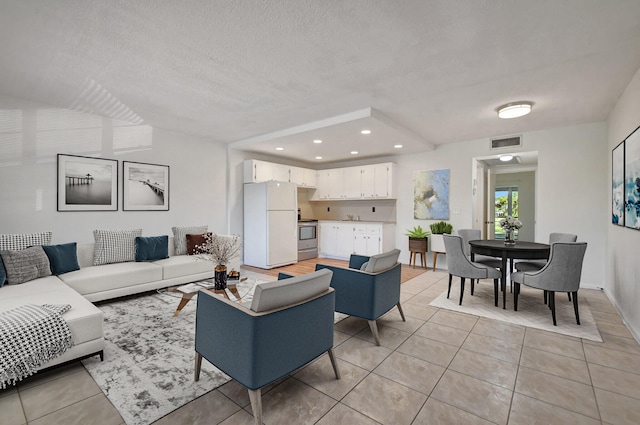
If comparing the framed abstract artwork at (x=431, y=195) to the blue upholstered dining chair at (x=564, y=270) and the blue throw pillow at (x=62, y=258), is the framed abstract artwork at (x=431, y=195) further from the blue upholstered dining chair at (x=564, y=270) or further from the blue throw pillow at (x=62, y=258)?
the blue throw pillow at (x=62, y=258)

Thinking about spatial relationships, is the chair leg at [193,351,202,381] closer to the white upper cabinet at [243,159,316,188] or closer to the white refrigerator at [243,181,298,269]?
the white refrigerator at [243,181,298,269]

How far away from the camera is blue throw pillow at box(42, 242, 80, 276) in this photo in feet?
11.3

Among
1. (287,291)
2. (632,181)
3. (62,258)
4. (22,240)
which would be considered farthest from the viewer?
(62,258)

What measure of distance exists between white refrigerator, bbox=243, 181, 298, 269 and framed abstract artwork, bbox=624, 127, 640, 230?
16.7 ft

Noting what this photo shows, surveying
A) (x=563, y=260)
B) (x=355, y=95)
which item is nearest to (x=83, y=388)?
(x=355, y=95)

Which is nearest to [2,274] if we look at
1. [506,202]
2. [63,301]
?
[63,301]

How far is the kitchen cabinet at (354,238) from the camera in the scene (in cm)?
639

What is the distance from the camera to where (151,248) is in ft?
14.2

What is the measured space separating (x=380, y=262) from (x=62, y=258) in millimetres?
3718

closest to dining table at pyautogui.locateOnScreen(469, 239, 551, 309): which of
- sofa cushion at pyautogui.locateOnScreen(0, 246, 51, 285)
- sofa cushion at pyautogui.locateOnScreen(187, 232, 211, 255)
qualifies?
sofa cushion at pyautogui.locateOnScreen(187, 232, 211, 255)

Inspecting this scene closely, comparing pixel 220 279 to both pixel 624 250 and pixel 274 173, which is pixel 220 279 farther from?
pixel 624 250

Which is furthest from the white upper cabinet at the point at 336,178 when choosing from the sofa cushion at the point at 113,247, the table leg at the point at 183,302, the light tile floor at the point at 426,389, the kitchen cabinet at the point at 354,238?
the light tile floor at the point at 426,389

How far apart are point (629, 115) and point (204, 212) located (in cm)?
625

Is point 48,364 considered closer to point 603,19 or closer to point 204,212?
point 204,212
